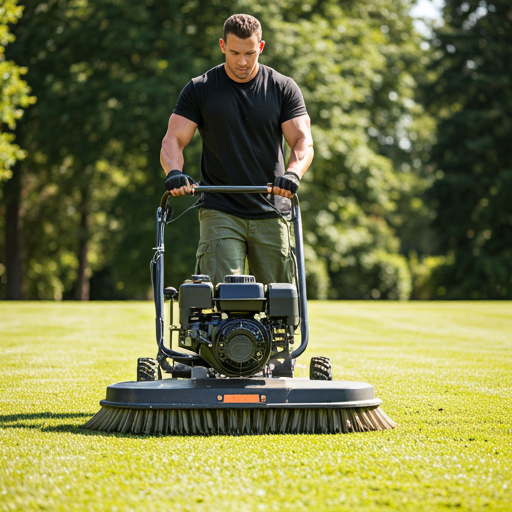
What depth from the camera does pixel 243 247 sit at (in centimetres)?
483

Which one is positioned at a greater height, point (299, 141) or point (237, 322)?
point (299, 141)

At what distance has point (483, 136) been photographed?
34938mm

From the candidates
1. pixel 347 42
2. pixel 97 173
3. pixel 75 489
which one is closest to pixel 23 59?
pixel 97 173

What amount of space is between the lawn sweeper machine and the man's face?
126 cm

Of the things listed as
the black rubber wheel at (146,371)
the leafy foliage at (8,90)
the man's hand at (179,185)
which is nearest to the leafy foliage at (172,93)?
the leafy foliage at (8,90)

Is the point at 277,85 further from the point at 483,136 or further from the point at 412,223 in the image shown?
the point at 412,223

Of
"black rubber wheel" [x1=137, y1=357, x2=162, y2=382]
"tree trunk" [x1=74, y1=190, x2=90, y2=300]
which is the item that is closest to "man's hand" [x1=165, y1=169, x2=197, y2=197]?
"black rubber wheel" [x1=137, y1=357, x2=162, y2=382]

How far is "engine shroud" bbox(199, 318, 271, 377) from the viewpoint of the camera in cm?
399

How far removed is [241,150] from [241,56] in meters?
0.54

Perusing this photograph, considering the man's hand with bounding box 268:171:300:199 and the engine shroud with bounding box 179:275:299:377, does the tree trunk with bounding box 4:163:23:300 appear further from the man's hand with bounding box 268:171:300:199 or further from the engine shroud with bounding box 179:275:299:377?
the engine shroud with bounding box 179:275:299:377

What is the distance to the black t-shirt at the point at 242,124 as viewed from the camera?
4711 millimetres

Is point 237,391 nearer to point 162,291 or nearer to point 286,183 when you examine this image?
point 162,291

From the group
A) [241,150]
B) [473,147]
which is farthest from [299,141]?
[473,147]

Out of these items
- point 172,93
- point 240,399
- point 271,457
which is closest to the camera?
point 271,457
